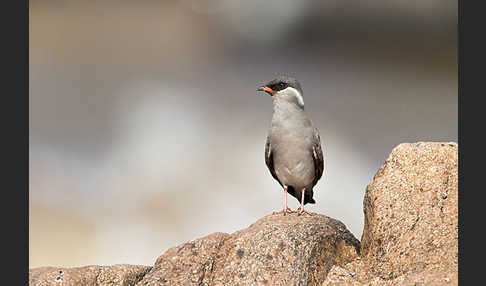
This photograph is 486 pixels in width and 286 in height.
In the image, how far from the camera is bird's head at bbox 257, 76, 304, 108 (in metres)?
7.45

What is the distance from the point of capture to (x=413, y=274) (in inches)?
218

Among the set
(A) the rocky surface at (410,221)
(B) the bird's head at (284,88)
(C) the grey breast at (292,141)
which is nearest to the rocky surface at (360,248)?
(A) the rocky surface at (410,221)

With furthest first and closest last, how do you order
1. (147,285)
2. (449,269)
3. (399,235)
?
1. (147,285)
2. (399,235)
3. (449,269)

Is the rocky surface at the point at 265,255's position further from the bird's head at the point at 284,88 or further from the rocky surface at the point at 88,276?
the bird's head at the point at 284,88

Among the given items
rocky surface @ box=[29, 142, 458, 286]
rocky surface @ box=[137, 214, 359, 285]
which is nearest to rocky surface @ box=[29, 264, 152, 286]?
rocky surface @ box=[29, 142, 458, 286]

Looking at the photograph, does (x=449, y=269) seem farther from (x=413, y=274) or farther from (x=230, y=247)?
(x=230, y=247)

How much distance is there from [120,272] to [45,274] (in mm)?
996

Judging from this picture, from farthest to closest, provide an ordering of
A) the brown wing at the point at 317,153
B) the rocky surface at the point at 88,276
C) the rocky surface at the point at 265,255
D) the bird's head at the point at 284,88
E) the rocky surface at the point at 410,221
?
the brown wing at the point at 317,153 → the bird's head at the point at 284,88 → the rocky surface at the point at 88,276 → the rocky surface at the point at 265,255 → the rocky surface at the point at 410,221

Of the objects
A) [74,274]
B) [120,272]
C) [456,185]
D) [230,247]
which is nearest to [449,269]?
[456,185]

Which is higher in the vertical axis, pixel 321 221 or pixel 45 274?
pixel 321 221

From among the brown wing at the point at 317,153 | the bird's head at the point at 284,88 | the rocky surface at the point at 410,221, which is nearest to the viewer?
the rocky surface at the point at 410,221

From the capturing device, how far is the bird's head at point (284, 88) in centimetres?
745

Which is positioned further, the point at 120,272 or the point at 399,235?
the point at 120,272

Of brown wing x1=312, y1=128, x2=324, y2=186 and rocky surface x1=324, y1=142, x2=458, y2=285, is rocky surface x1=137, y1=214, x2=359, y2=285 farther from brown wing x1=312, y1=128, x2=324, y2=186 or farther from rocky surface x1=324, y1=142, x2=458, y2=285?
brown wing x1=312, y1=128, x2=324, y2=186
